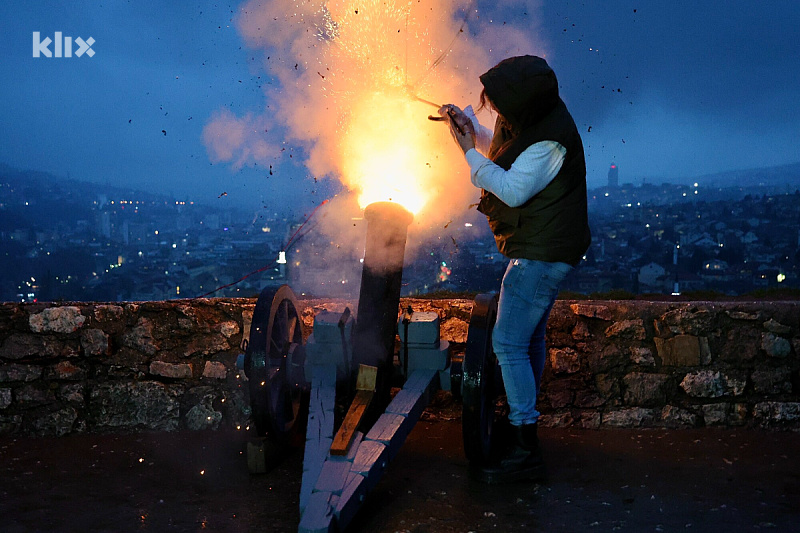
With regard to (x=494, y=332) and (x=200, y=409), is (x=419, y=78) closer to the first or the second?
(x=494, y=332)

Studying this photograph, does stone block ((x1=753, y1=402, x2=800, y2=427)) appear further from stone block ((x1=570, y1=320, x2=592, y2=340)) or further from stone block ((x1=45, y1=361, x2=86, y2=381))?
stone block ((x1=45, y1=361, x2=86, y2=381))

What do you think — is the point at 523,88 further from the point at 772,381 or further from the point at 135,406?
the point at 135,406

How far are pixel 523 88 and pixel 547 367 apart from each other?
2128mm

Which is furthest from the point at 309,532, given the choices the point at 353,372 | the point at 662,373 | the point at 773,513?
the point at 662,373

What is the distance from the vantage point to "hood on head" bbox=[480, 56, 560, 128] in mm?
2867

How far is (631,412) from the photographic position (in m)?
4.24

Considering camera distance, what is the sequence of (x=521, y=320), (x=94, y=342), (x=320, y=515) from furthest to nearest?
(x=94, y=342) → (x=521, y=320) → (x=320, y=515)

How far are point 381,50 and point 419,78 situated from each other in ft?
1.04

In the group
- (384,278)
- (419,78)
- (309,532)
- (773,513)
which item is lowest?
(773,513)

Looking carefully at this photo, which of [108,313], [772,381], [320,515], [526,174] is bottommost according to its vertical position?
[320,515]

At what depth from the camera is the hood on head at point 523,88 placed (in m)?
2.87

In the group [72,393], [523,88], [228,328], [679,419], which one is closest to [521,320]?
[523,88]

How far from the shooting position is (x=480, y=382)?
10.4 ft

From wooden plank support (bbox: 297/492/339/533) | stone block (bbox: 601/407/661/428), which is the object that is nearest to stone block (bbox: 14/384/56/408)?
wooden plank support (bbox: 297/492/339/533)
